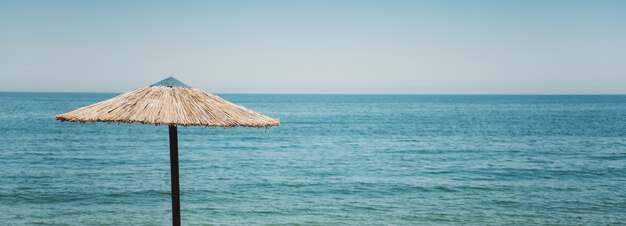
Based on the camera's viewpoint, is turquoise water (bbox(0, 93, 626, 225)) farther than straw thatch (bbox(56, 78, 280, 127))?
Yes

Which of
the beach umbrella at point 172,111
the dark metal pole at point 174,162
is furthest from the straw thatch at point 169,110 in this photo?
the dark metal pole at point 174,162

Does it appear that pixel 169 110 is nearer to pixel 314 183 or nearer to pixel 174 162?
pixel 174 162

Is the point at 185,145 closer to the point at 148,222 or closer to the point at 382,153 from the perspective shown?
the point at 382,153

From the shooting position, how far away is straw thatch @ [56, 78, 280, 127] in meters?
5.98

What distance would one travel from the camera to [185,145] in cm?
3553

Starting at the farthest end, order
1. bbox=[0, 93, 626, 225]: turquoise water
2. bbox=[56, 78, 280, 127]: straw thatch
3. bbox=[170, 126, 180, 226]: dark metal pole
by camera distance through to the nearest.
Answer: bbox=[0, 93, 626, 225]: turquoise water, bbox=[170, 126, 180, 226]: dark metal pole, bbox=[56, 78, 280, 127]: straw thatch

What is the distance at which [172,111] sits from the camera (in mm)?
6141

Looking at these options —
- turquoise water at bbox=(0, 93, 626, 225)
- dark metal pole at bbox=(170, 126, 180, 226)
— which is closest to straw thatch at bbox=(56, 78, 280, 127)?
dark metal pole at bbox=(170, 126, 180, 226)

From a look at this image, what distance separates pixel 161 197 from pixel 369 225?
7.39m

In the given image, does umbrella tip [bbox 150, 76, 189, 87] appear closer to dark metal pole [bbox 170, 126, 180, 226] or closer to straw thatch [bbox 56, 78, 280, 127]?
straw thatch [bbox 56, 78, 280, 127]

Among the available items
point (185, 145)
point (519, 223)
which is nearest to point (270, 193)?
point (519, 223)

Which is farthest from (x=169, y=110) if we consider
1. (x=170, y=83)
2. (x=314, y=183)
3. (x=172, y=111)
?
(x=314, y=183)

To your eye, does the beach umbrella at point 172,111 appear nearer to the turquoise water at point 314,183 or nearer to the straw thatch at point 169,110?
the straw thatch at point 169,110

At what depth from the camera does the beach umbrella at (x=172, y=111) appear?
599 cm
